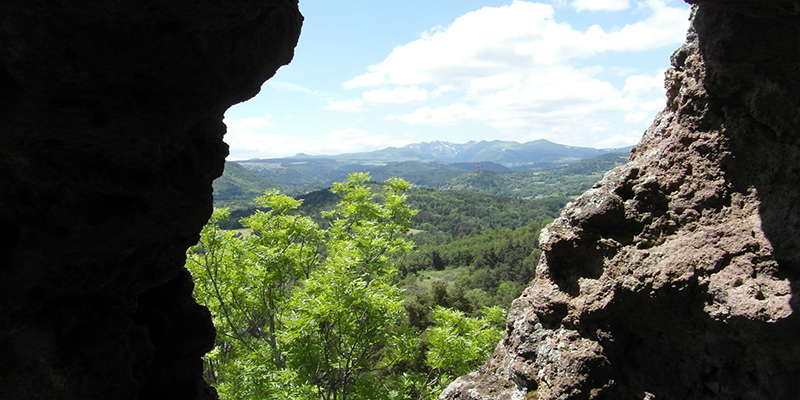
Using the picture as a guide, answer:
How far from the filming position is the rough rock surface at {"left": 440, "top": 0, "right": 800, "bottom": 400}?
4309 millimetres

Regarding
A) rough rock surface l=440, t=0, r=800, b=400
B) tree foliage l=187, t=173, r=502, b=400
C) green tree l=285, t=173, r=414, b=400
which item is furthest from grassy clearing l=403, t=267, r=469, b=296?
rough rock surface l=440, t=0, r=800, b=400

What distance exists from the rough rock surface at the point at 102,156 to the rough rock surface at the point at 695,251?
17.3ft

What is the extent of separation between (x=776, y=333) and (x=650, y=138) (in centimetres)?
329

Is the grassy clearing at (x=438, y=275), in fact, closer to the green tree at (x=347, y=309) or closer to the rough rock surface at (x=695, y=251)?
the green tree at (x=347, y=309)

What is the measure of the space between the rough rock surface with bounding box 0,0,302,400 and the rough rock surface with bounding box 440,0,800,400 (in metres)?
5.27

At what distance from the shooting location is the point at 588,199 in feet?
20.7

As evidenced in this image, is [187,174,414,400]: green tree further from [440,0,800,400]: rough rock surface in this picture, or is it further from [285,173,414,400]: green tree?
[440,0,800,400]: rough rock surface

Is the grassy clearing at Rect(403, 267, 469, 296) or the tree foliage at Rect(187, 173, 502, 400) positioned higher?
the tree foliage at Rect(187, 173, 502, 400)

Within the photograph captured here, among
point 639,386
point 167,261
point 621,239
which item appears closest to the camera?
point 639,386

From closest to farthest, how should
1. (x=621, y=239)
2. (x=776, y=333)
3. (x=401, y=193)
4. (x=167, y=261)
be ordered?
(x=776, y=333)
(x=621, y=239)
(x=167, y=261)
(x=401, y=193)

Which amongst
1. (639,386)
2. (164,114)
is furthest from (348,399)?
(164,114)

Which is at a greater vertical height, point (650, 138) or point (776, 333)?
point (650, 138)

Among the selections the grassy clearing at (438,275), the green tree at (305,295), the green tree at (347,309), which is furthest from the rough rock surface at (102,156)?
the grassy clearing at (438,275)

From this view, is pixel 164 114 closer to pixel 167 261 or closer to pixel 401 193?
pixel 167 261
